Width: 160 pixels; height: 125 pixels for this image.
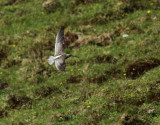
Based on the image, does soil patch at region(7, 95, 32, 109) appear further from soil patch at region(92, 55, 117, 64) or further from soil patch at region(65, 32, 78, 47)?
soil patch at region(65, 32, 78, 47)

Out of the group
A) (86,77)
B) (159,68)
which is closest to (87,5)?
(86,77)

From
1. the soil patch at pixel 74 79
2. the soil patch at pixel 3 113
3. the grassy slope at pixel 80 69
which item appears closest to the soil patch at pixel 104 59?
the grassy slope at pixel 80 69

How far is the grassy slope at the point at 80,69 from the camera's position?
32.3 feet

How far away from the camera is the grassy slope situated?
32.3 ft

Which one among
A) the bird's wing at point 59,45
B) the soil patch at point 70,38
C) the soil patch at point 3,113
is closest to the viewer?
the bird's wing at point 59,45

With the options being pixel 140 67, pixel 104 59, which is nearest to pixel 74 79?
pixel 104 59

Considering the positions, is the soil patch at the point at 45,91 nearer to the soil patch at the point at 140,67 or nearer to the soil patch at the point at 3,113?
the soil patch at the point at 3,113

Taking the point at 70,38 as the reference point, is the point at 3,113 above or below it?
below

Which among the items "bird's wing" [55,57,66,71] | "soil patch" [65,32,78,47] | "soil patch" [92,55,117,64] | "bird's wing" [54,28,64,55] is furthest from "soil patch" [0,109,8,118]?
"soil patch" [65,32,78,47]

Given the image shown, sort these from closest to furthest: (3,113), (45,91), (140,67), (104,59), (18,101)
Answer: (3,113)
(18,101)
(45,91)
(140,67)
(104,59)

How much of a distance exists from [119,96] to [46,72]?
5568 mm

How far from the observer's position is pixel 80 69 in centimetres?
1441

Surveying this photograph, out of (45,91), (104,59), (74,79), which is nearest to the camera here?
(45,91)

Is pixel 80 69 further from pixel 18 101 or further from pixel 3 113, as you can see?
pixel 3 113
